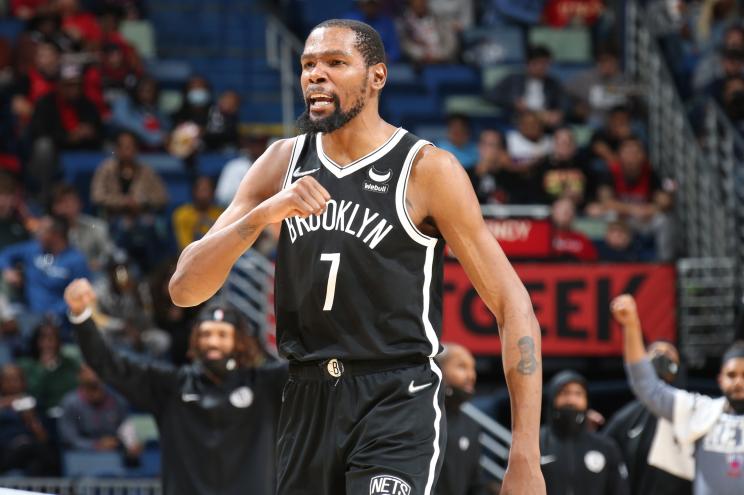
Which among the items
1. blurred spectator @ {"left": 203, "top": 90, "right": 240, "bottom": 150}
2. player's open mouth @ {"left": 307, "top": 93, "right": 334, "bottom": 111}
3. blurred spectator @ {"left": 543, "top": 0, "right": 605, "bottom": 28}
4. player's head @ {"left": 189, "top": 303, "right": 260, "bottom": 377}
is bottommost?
player's head @ {"left": 189, "top": 303, "right": 260, "bottom": 377}

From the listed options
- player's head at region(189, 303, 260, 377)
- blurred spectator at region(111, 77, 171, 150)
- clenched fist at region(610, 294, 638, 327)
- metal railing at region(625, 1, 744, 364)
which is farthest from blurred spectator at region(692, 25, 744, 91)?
player's head at region(189, 303, 260, 377)

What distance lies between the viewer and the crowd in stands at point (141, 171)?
1114 cm

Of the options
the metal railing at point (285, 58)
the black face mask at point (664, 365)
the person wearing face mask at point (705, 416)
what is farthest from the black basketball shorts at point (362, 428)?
the metal railing at point (285, 58)

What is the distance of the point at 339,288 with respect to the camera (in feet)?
13.4

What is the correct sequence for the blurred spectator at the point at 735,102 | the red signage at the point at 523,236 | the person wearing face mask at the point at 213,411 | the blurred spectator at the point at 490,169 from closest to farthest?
the person wearing face mask at the point at 213,411, the red signage at the point at 523,236, the blurred spectator at the point at 490,169, the blurred spectator at the point at 735,102

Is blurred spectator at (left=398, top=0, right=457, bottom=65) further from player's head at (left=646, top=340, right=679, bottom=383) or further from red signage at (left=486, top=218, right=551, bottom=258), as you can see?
player's head at (left=646, top=340, right=679, bottom=383)

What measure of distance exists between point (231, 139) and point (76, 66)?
1731 millimetres

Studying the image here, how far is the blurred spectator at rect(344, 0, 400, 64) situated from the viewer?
15.6 metres

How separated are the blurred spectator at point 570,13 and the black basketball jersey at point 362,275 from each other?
1286cm

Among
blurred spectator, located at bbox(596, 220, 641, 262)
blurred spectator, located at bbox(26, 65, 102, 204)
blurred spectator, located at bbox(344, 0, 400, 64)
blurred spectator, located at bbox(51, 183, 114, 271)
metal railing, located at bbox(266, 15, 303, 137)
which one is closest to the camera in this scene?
blurred spectator, located at bbox(596, 220, 641, 262)

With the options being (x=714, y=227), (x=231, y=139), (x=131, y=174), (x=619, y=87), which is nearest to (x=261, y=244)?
(x=131, y=174)

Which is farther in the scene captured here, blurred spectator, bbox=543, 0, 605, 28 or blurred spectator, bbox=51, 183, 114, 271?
blurred spectator, bbox=543, 0, 605, 28

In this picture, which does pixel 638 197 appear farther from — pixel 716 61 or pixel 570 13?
pixel 570 13

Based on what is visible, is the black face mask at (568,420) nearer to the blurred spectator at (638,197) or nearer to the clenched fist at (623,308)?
the clenched fist at (623,308)
